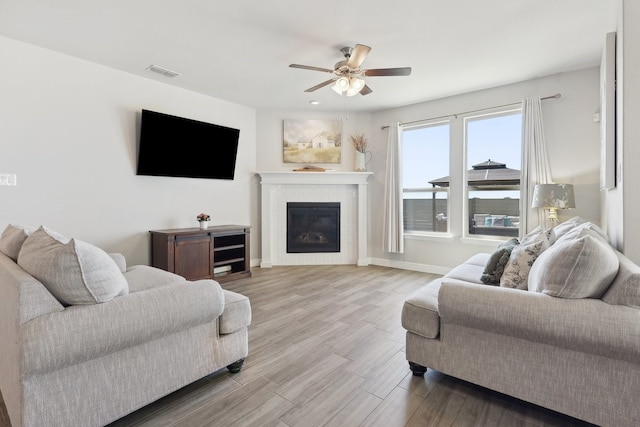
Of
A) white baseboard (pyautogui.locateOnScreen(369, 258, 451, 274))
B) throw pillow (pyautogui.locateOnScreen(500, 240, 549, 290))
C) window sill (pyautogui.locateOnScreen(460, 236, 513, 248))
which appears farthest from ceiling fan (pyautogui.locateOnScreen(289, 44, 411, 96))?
white baseboard (pyautogui.locateOnScreen(369, 258, 451, 274))

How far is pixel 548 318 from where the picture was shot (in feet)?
4.75

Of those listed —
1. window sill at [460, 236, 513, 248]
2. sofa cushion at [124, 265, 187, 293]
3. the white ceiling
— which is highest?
the white ceiling

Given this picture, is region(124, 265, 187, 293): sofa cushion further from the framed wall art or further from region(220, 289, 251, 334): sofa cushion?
the framed wall art

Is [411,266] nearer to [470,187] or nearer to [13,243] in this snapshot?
[470,187]

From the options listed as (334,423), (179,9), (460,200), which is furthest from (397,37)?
(334,423)

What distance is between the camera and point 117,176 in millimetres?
3617

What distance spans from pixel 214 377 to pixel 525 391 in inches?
68.5

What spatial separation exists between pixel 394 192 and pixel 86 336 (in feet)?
14.2

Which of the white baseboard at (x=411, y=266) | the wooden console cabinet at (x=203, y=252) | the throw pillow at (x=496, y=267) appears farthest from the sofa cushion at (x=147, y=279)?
the white baseboard at (x=411, y=266)

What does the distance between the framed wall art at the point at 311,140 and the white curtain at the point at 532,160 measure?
2.65 metres

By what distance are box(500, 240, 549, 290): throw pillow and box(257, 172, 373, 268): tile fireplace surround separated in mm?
3221

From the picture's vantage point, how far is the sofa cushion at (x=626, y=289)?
53.2 inches

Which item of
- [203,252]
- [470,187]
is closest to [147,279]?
[203,252]

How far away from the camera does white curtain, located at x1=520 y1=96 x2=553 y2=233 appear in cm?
374
